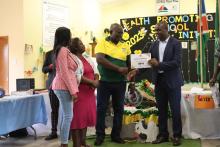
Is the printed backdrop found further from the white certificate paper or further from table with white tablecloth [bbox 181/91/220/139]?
the white certificate paper

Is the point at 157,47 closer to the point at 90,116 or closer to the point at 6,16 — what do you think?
the point at 90,116

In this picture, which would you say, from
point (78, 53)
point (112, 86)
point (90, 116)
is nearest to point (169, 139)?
point (112, 86)

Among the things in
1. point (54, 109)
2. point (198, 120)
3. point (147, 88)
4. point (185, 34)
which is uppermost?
point (185, 34)

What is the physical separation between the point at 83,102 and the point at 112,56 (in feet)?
2.88

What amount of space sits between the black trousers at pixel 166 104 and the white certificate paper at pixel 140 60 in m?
0.23

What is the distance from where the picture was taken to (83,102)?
3109mm

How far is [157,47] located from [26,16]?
3.59 metres

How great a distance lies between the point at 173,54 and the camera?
381 cm

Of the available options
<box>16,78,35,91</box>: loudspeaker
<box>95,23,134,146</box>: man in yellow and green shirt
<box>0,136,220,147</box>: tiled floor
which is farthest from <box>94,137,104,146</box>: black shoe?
<box>16,78,35,91</box>: loudspeaker

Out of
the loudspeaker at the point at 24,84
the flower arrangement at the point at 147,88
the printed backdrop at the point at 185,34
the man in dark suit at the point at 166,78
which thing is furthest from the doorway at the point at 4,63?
the printed backdrop at the point at 185,34

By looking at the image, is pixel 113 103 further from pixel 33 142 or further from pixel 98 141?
pixel 33 142

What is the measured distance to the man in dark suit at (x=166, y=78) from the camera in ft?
12.4

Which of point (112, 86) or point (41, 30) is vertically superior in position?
point (41, 30)

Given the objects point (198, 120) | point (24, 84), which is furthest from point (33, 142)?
point (198, 120)
